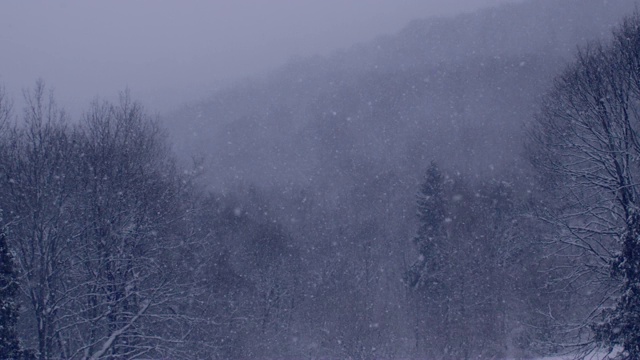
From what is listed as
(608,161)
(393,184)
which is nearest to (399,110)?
(393,184)

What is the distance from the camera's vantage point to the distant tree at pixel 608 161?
12.7 m

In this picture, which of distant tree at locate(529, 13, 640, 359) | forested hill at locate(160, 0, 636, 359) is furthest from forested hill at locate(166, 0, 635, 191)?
distant tree at locate(529, 13, 640, 359)

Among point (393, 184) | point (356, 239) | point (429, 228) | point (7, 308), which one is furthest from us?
point (393, 184)

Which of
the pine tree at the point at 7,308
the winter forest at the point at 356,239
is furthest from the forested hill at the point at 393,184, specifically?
the pine tree at the point at 7,308

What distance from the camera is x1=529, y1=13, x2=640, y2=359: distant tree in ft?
41.7

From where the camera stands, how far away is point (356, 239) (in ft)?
160

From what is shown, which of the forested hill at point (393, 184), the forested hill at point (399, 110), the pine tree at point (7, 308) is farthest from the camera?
the forested hill at point (399, 110)

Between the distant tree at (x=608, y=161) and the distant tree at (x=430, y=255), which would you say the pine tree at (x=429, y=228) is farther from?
the distant tree at (x=608, y=161)

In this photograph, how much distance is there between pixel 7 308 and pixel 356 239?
37.1m

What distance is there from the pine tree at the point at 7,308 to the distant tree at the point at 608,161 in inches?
570

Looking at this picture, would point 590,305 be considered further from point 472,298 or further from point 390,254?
point 390,254

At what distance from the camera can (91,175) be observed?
16.1 metres

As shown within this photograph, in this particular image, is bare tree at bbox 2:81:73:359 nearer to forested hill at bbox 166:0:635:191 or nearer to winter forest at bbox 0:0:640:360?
winter forest at bbox 0:0:640:360

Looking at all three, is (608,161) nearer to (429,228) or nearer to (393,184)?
(429,228)
